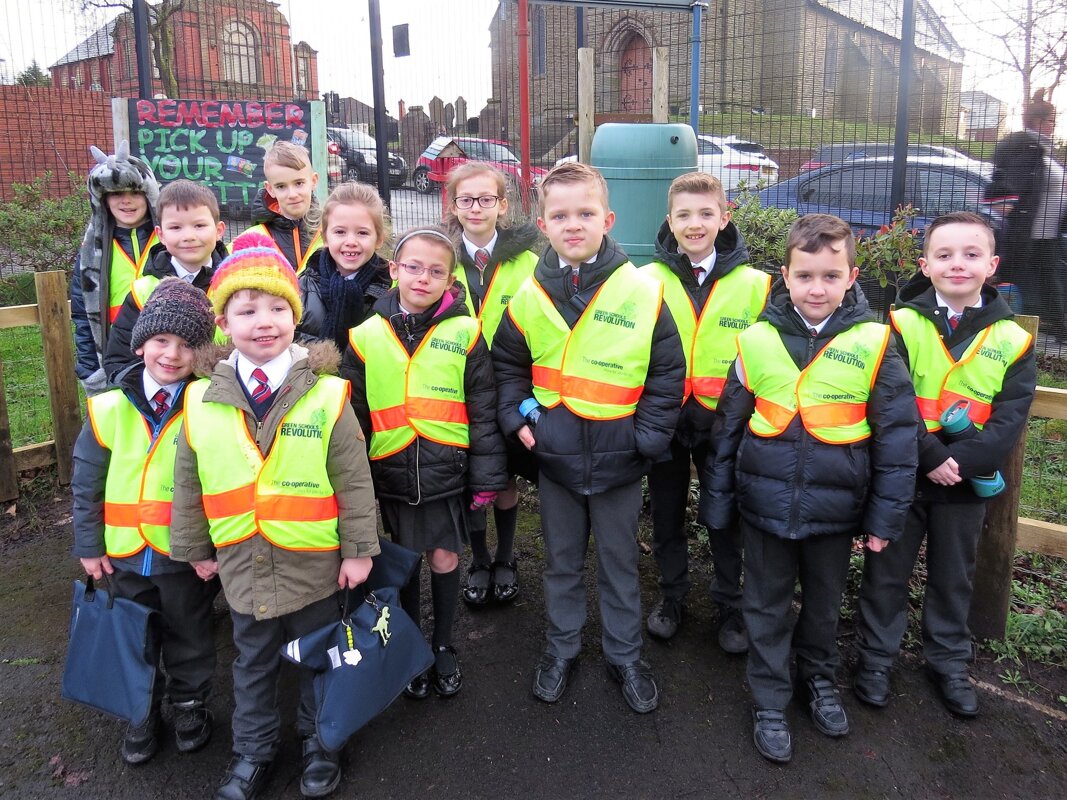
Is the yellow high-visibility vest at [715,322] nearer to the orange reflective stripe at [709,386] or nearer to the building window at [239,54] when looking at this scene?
the orange reflective stripe at [709,386]

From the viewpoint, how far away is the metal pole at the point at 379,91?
5.89 metres

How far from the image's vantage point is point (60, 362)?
475 centimetres

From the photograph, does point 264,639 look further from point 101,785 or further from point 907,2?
point 907,2

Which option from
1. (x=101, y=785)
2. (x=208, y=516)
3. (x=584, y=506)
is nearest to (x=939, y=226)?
(x=584, y=506)

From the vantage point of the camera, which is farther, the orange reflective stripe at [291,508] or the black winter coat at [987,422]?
the black winter coat at [987,422]

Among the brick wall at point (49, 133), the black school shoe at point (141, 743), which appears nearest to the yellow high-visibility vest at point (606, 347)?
the black school shoe at point (141, 743)

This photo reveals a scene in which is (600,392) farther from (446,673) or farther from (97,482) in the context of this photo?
(97,482)

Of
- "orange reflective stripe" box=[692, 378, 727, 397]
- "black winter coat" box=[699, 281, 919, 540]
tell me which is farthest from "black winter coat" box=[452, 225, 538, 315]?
"black winter coat" box=[699, 281, 919, 540]

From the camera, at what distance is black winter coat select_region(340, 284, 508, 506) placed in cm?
288

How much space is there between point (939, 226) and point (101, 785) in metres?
3.43

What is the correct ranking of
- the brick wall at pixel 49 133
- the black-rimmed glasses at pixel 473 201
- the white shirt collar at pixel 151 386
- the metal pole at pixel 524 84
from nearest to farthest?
1. the white shirt collar at pixel 151 386
2. the black-rimmed glasses at pixel 473 201
3. the metal pole at pixel 524 84
4. the brick wall at pixel 49 133

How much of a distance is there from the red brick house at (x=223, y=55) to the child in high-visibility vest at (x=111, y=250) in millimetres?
4355

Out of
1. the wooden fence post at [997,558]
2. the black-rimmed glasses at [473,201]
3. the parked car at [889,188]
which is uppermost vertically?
the parked car at [889,188]

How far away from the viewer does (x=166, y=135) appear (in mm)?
5746
